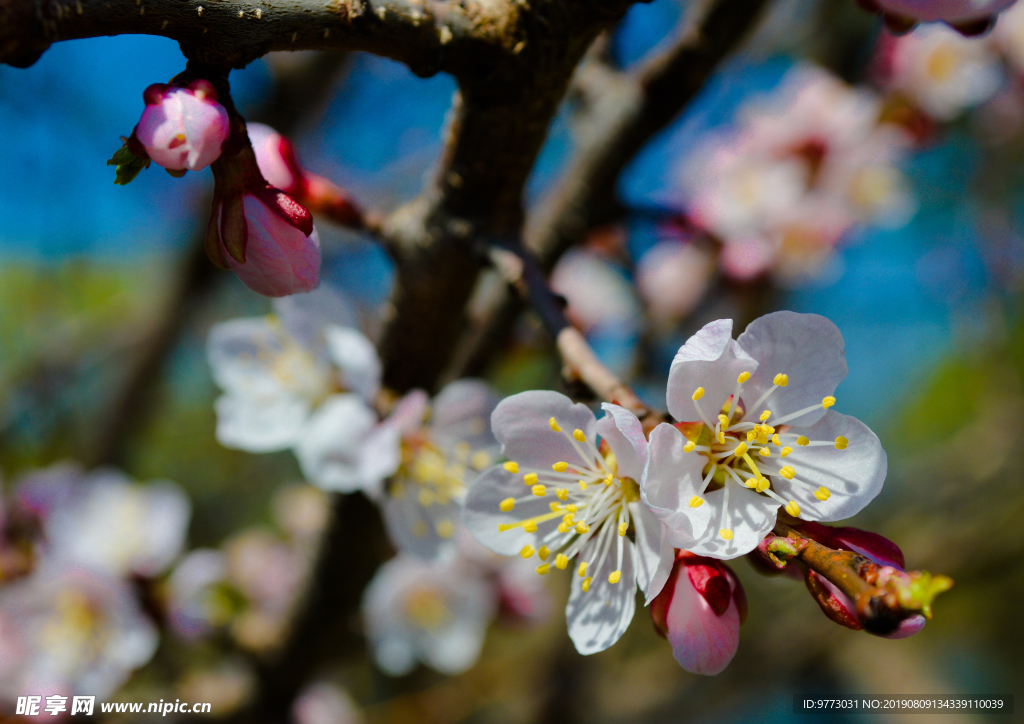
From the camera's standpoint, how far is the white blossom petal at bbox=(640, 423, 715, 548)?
0.57m

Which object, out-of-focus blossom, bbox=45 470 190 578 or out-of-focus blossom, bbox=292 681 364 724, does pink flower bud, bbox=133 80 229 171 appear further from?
out-of-focus blossom, bbox=292 681 364 724

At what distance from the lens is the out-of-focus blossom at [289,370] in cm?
98

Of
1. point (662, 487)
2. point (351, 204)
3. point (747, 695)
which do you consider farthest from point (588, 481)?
point (747, 695)

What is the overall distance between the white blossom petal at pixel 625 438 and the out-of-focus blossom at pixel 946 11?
52 cm

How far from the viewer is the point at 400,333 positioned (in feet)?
3.22

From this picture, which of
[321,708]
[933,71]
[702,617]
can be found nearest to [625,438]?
[702,617]

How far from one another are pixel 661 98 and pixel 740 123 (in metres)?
1.18

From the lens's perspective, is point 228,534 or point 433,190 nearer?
point 433,190

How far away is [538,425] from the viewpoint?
0.71 m

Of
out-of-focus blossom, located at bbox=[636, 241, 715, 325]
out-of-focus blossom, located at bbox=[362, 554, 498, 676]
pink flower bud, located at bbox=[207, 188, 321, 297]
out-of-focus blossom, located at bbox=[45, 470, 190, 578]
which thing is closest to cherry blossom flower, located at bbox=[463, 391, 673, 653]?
pink flower bud, located at bbox=[207, 188, 321, 297]

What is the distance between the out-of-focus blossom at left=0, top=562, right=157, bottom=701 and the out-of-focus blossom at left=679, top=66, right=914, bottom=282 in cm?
158

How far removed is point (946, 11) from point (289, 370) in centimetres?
101

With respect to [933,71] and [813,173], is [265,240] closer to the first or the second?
[813,173]

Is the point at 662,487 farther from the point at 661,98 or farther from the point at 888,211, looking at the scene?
the point at 888,211
